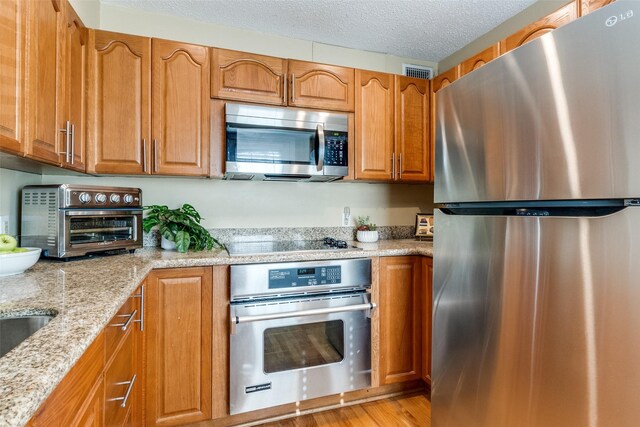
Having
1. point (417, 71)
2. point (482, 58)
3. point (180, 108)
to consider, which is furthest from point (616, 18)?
point (417, 71)

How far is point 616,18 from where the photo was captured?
2.78 ft

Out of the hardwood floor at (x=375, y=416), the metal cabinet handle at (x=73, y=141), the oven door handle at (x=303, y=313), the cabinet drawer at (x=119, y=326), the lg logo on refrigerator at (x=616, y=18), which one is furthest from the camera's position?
the hardwood floor at (x=375, y=416)

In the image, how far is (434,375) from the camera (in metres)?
1.50

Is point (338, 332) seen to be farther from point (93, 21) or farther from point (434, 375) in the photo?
point (93, 21)

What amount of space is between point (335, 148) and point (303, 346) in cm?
123

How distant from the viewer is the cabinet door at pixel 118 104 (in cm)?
178

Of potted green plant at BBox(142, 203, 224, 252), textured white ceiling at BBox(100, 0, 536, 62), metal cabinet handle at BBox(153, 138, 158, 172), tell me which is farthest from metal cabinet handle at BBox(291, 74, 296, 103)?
potted green plant at BBox(142, 203, 224, 252)

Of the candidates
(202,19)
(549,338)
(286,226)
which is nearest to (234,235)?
(286,226)

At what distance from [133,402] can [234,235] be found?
111cm

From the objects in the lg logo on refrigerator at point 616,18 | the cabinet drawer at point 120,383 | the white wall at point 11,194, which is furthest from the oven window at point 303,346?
the lg logo on refrigerator at point 616,18

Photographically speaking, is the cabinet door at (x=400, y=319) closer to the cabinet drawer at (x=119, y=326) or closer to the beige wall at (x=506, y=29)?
the cabinet drawer at (x=119, y=326)

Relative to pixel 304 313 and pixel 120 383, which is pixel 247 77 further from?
pixel 120 383

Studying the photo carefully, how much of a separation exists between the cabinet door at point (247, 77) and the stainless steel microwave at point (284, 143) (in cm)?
10

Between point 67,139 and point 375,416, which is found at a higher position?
point 67,139
